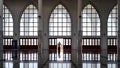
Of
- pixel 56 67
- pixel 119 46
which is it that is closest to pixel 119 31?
pixel 119 46

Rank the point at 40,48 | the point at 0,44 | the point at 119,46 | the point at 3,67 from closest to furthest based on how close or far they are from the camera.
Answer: the point at 3,67 < the point at 119,46 < the point at 0,44 < the point at 40,48

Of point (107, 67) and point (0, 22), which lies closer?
point (107, 67)

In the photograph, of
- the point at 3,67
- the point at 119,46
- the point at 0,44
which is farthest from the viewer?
the point at 0,44

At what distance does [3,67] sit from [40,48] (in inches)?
1026

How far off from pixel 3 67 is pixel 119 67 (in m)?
8.34

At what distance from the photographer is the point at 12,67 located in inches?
907

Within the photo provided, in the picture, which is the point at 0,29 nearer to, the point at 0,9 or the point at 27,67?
the point at 0,9

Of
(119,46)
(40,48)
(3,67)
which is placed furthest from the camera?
(40,48)

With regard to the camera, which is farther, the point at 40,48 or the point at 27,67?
the point at 40,48

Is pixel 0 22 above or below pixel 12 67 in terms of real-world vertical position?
above

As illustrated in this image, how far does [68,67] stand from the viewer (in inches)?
923

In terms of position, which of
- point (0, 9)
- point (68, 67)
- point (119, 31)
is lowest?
point (68, 67)

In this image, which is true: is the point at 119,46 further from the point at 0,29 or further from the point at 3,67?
the point at 3,67

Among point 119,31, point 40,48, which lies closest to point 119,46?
point 119,31
